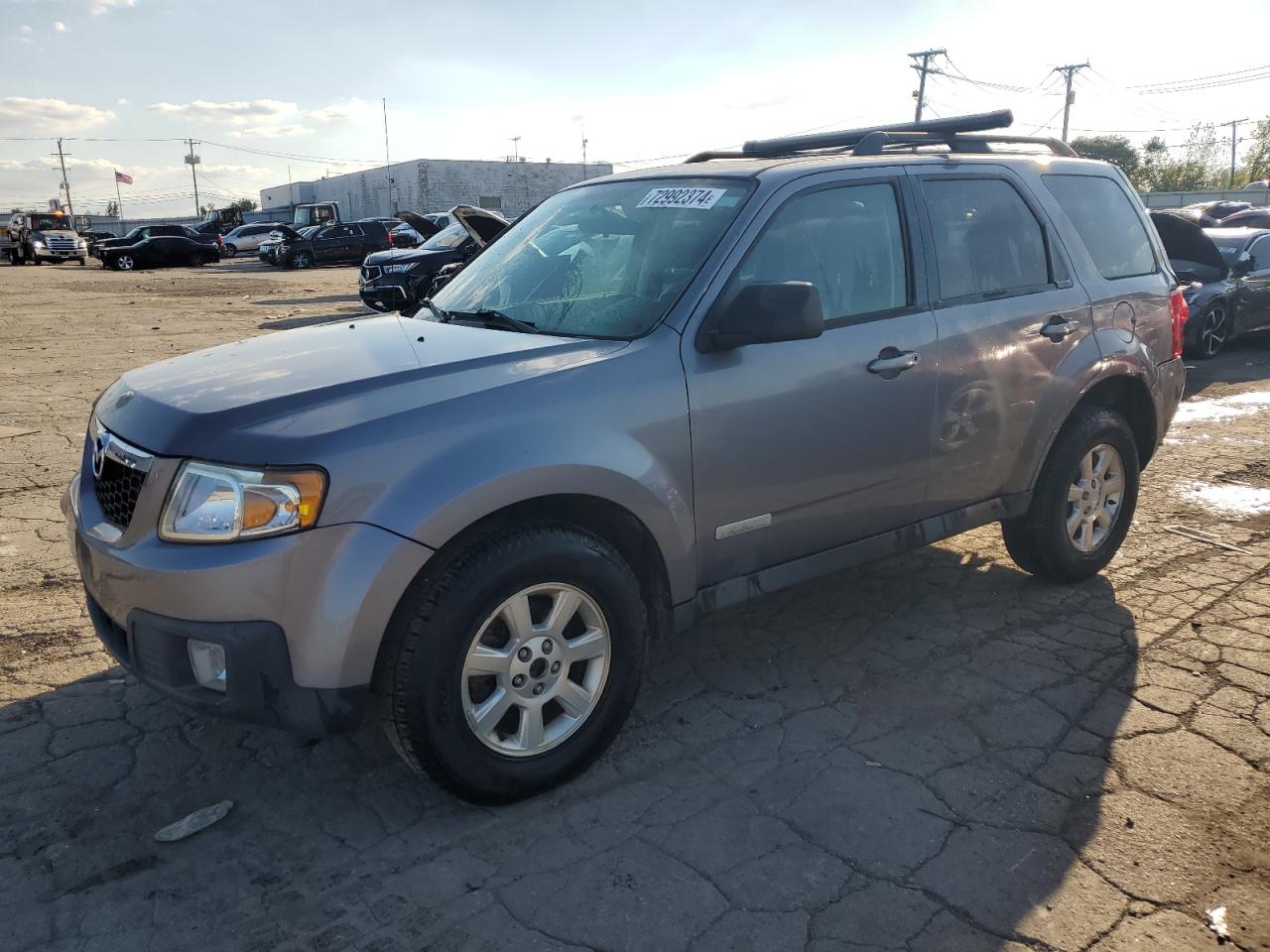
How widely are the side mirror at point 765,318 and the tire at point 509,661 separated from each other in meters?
0.78

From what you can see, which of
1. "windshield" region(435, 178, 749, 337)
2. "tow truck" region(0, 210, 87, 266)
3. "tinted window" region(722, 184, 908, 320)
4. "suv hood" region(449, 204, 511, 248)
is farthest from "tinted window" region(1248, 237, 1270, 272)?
"tow truck" region(0, 210, 87, 266)

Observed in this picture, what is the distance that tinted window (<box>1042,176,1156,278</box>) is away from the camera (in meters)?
4.49

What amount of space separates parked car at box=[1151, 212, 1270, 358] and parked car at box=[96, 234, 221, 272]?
32706 mm

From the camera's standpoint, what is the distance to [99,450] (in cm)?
307

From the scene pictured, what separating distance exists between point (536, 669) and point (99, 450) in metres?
1.53

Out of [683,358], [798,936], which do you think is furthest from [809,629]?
[798,936]

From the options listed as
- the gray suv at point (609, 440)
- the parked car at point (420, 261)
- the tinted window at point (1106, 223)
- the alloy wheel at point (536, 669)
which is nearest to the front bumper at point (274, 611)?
the gray suv at point (609, 440)

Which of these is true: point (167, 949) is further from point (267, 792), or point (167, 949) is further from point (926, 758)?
point (926, 758)

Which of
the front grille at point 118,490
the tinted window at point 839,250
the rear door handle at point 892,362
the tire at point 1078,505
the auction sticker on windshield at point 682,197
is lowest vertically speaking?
the tire at point 1078,505

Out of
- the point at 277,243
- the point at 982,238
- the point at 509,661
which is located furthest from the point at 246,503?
the point at 277,243

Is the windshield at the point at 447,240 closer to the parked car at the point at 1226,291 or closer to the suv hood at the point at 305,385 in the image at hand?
the parked car at the point at 1226,291

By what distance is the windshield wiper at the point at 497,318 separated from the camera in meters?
3.47

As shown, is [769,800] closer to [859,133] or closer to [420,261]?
[859,133]

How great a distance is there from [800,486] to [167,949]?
2306 millimetres
